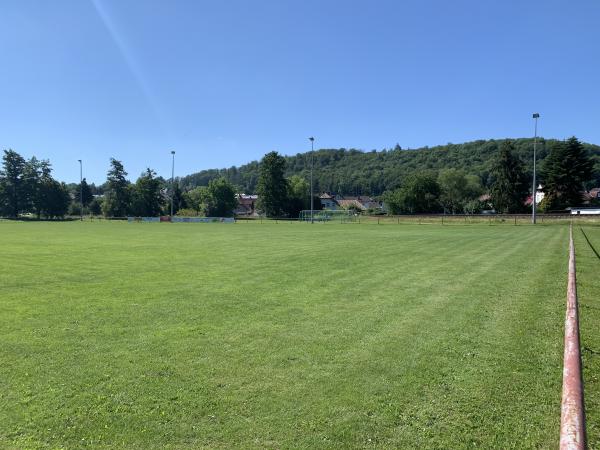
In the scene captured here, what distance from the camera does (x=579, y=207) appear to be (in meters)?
75.2

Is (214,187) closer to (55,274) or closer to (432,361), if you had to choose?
(55,274)

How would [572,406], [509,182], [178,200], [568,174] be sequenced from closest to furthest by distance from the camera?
[572,406]
[568,174]
[509,182]
[178,200]

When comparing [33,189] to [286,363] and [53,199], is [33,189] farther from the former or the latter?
[286,363]

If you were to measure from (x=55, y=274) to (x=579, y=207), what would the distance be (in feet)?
276

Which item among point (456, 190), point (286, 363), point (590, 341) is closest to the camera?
point (286, 363)

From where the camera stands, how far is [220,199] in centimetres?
11319

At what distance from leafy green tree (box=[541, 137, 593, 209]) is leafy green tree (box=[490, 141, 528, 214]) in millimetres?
5963

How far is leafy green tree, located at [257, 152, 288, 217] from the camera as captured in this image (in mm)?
107750

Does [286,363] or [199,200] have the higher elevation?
[199,200]

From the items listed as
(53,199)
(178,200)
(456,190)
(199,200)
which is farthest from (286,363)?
(199,200)

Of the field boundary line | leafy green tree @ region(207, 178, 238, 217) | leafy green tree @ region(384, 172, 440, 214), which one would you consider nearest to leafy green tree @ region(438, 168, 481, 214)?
leafy green tree @ region(384, 172, 440, 214)

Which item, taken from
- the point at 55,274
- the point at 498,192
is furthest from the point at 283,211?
the point at 55,274

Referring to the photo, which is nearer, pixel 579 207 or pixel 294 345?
pixel 294 345

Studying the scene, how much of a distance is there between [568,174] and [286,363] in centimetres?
8472
